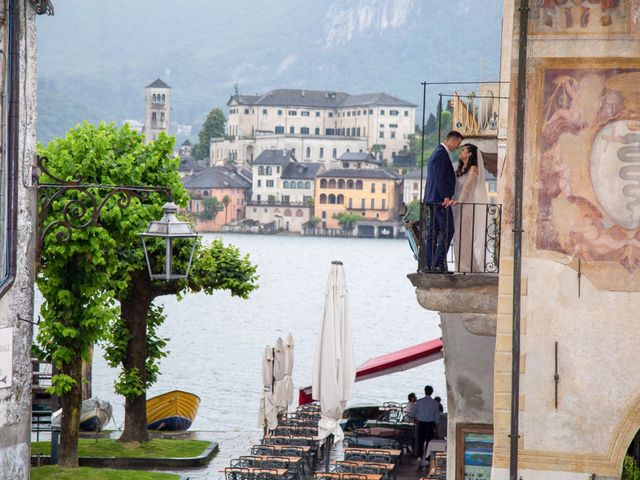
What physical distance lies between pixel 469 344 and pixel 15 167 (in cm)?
627

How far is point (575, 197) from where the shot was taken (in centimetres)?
1066

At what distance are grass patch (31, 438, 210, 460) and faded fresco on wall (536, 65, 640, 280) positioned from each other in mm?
14580

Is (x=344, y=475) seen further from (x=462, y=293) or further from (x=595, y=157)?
(x=595, y=157)

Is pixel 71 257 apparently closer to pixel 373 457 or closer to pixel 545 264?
pixel 373 457

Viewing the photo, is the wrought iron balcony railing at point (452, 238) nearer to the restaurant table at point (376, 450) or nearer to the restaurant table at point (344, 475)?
the restaurant table at point (344, 475)

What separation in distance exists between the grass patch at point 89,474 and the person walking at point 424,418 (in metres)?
5.15

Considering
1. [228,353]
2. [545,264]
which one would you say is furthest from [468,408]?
[228,353]

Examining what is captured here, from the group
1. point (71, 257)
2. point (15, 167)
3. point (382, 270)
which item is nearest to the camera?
point (15, 167)

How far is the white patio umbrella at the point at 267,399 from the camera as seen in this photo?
2450 centimetres

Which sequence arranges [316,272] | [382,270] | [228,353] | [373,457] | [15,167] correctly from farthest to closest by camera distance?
1. [382,270]
2. [316,272]
3. [228,353]
4. [373,457]
5. [15,167]

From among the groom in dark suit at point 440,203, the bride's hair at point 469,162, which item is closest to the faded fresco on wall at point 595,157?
the groom in dark suit at point 440,203

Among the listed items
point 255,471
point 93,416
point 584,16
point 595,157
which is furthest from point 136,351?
point 584,16

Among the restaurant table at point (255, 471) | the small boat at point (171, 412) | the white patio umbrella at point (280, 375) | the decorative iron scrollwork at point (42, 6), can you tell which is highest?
the decorative iron scrollwork at point (42, 6)

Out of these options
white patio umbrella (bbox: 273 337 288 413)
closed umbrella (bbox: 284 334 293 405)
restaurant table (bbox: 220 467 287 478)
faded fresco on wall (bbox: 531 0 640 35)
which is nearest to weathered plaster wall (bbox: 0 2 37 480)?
restaurant table (bbox: 220 467 287 478)
